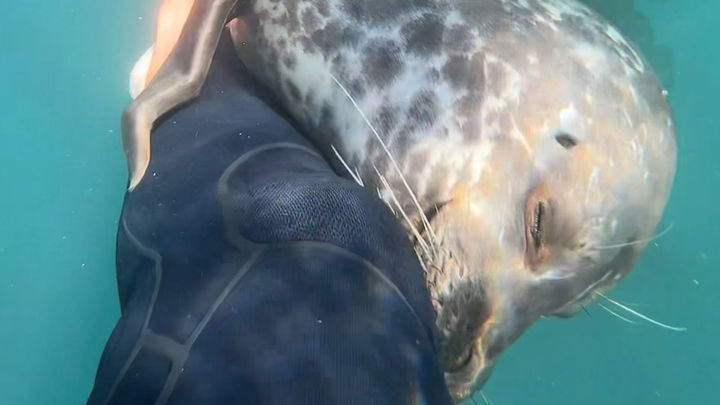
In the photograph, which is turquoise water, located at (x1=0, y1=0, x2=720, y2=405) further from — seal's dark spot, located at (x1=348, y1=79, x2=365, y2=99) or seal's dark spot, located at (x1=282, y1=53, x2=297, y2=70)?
seal's dark spot, located at (x1=348, y1=79, x2=365, y2=99)

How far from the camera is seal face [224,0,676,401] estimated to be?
2002 millimetres

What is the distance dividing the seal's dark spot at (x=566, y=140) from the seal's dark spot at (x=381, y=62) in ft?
1.81

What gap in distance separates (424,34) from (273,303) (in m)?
1.38

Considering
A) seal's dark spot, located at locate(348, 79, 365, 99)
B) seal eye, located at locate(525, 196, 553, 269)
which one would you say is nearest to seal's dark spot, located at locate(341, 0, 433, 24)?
seal's dark spot, located at locate(348, 79, 365, 99)

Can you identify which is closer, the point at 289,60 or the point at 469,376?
the point at 469,376

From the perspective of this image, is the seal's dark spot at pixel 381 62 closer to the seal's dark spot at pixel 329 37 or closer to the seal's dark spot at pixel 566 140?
the seal's dark spot at pixel 329 37

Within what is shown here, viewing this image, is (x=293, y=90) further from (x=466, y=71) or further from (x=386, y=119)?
(x=466, y=71)

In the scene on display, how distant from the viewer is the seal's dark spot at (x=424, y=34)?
219 cm

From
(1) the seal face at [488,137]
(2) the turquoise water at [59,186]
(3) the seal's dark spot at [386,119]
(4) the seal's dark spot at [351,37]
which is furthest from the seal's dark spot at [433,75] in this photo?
(2) the turquoise water at [59,186]

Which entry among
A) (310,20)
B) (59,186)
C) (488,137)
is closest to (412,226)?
(488,137)

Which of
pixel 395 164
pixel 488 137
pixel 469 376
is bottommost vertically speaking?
pixel 469 376

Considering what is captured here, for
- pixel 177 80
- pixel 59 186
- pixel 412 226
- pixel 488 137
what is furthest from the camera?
pixel 59 186

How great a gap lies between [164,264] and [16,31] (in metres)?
3.45

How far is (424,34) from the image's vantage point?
221 cm
